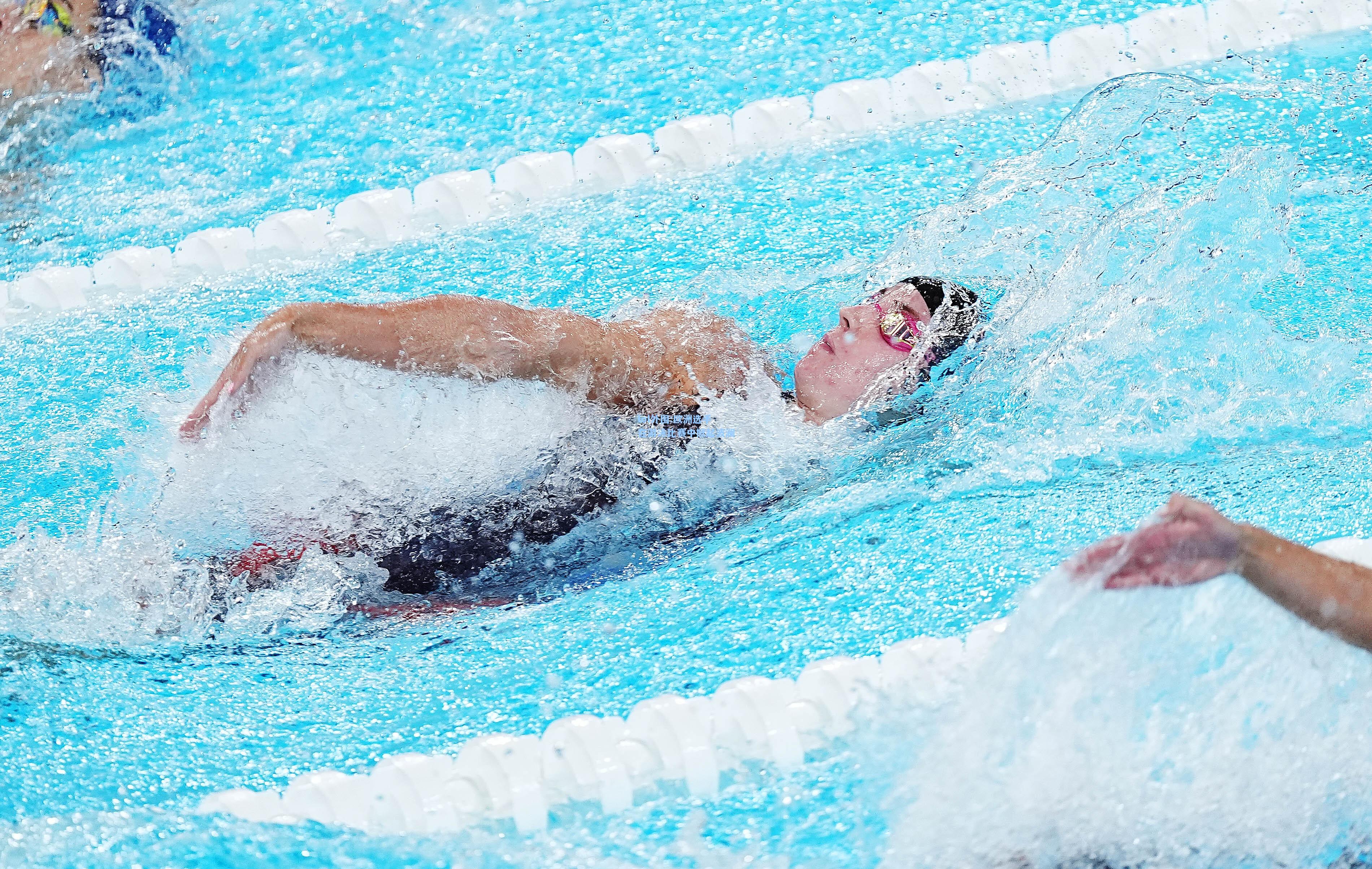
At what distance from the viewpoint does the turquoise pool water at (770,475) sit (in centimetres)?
167

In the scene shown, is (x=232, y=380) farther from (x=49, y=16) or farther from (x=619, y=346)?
(x=49, y=16)

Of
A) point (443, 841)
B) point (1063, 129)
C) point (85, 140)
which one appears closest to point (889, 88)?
point (1063, 129)

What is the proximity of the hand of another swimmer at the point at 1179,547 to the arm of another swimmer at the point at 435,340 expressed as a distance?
93cm

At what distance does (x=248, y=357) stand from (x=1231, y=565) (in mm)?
1314

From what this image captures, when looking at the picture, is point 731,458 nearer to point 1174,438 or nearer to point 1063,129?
point 1174,438

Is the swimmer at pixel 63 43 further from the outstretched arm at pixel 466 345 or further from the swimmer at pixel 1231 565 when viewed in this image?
the swimmer at pixel 1231 565

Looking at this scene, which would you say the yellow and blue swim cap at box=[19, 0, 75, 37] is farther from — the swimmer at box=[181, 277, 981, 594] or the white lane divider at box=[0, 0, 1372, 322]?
the swimmer at box=[181, 277, 981, 594]

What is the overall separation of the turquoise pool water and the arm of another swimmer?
66 mm

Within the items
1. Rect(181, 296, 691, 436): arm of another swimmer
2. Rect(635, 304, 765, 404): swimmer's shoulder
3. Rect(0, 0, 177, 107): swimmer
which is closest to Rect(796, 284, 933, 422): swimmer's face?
Rect(635, 304, 765, 404): swimmer's shoulder

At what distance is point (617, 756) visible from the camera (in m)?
1.83

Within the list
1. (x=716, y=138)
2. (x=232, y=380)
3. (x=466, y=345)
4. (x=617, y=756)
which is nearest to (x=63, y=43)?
(x=716, y=138)

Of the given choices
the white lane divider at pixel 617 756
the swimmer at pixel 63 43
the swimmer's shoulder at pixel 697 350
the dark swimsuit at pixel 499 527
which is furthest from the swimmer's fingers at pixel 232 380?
the swimmer at pixel 63 43

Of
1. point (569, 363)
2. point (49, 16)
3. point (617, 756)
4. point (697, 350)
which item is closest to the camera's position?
point (617, 756)

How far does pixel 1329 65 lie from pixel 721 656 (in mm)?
2924
